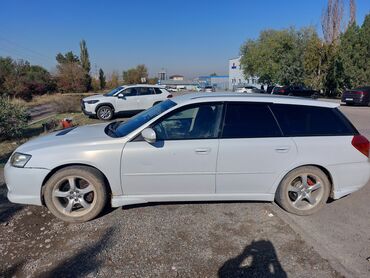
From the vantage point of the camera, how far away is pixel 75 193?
12.1 ft

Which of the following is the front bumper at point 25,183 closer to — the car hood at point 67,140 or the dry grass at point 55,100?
the car hood at point 67,140

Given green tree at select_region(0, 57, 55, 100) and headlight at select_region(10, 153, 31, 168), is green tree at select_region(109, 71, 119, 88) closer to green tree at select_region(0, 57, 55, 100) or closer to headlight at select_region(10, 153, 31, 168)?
green tree at select_region(0, 57, 55, 100)

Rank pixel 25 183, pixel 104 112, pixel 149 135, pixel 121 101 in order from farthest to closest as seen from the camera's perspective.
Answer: pixel 121 101
pixel 104 112
pixel 25 183
pixel 149 135

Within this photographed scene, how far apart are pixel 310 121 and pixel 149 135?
2.18m

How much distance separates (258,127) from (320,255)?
64.6 inches

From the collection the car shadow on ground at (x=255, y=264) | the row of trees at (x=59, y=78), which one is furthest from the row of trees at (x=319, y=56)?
the car shadow on ground at (x=255, y=264)

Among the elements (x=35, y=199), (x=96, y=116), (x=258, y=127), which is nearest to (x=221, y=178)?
(x=258, y=127)

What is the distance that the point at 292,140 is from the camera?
379 centimetres

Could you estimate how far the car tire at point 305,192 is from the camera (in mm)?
3932

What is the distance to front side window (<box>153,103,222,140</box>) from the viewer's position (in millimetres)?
3723

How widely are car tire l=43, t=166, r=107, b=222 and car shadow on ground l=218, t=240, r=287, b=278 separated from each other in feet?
5.85

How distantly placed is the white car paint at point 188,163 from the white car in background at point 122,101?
10202mm

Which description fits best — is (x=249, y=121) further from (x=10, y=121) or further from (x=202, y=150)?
(x=10, y=121)

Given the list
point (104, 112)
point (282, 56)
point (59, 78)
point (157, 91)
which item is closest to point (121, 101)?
point (104, 112)
